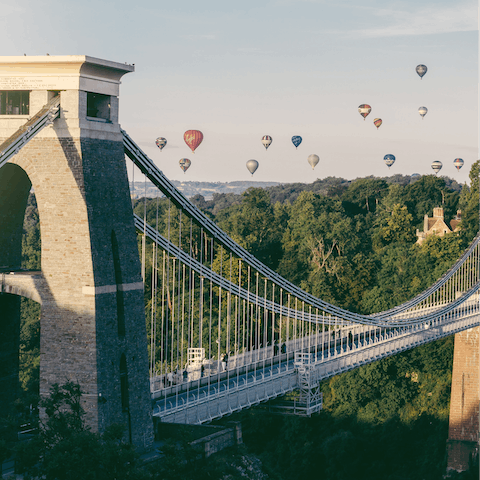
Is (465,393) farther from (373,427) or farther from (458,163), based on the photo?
(458,163)

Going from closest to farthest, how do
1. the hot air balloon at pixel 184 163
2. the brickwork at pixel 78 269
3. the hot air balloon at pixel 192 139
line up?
the brickwork at pixel 78 269 < the hot air balloon at pixel 192 139 < the hot air balloon at pixel 184 163

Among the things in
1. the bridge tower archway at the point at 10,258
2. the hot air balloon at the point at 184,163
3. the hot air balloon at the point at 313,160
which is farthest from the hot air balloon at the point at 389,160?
the bridge tower archway at the point at 10,258

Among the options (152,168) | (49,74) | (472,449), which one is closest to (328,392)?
(472,449)

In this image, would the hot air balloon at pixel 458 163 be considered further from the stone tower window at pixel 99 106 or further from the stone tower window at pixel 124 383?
the stone tower window at pixel 124 383

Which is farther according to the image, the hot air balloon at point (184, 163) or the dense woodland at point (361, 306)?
the hot air balloon at point (184, 163)

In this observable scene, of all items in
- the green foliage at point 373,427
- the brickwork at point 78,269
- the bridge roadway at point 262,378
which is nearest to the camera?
the brickwork at point 78,269

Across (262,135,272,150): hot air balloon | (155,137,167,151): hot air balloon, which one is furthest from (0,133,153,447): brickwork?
(262,135,272,150): hot air balloon

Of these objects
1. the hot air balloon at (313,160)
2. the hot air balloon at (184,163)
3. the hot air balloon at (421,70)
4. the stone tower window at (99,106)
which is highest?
the hot air balloon at (421,70)
